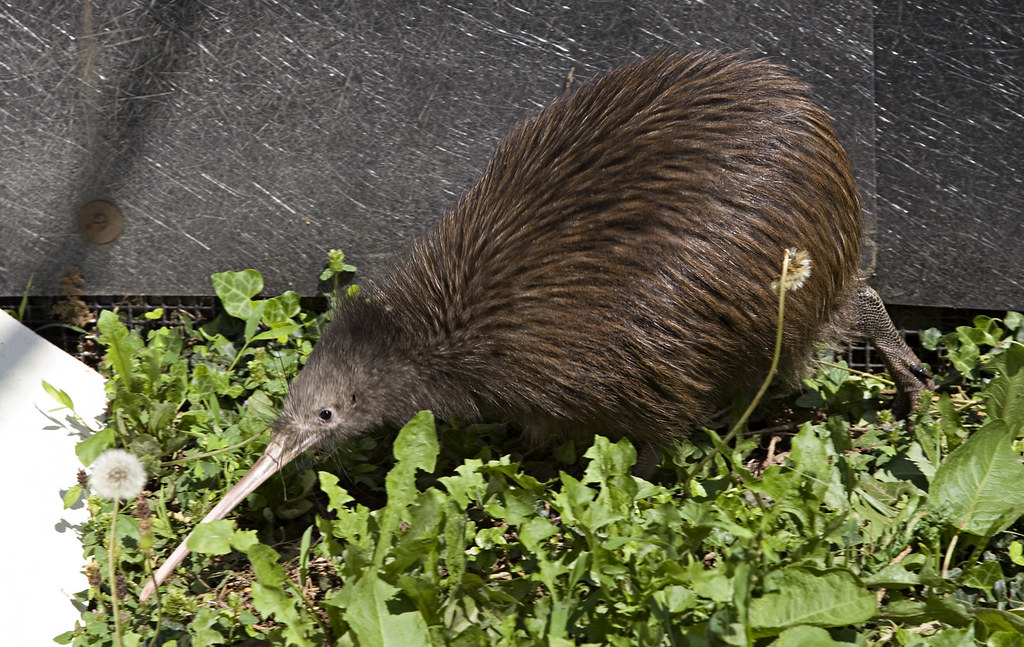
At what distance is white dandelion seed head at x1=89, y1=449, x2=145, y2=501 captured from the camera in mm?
2549

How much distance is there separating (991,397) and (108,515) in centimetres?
261

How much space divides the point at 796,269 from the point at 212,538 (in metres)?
1.65

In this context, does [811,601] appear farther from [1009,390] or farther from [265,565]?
[265,565]

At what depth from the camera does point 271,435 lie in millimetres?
3164

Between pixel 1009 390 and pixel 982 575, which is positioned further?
pixel 1009 390

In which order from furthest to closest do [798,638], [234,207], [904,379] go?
[234,207] < [904,379] < [798,638]

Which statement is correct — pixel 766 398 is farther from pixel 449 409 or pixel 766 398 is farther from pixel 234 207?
pixel 234 207

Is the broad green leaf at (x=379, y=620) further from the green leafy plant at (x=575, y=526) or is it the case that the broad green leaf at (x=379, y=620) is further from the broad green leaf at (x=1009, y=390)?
the broad green leaf at (x=1009, y=390)

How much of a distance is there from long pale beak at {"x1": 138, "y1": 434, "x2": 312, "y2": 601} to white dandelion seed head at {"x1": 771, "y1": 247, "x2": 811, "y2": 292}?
1.49 m

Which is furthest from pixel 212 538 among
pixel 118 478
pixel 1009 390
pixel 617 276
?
pixel 1009 390

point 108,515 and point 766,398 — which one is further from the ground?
point 108,515

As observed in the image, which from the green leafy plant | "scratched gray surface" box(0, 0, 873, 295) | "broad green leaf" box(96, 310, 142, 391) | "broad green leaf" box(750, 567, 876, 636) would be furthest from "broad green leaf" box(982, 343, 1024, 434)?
"broad green leaf" box(96, 310, 142, 391)

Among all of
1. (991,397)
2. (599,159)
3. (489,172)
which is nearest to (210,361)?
(489,172)

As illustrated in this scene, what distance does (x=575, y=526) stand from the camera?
8.30ft
